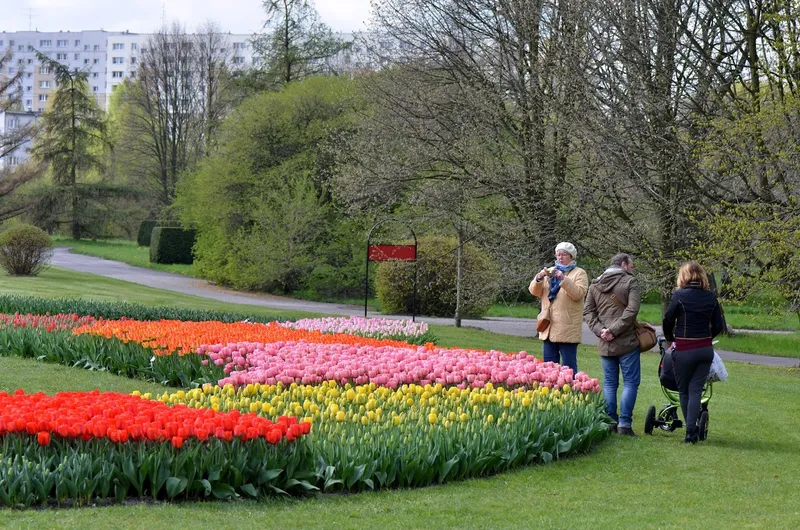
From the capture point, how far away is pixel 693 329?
Result: 28.9 feet

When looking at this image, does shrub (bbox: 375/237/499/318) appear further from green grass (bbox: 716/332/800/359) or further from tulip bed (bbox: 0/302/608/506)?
tulip bed (bbox: 0/302/608/506)

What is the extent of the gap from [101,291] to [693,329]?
21785mm

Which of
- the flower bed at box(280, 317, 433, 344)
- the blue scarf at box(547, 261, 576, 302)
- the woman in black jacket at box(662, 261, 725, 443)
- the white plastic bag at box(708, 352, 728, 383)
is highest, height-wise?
the blue scarf at box(547, 261, 576, 302)

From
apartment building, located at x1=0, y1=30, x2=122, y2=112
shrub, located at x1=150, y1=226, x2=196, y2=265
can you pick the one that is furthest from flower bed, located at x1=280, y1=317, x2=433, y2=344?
apartment building, located at x1=0, y1=30, x2=122, y2=112

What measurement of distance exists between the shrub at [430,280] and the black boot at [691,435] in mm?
17331

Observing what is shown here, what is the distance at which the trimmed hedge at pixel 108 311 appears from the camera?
56.3 feet

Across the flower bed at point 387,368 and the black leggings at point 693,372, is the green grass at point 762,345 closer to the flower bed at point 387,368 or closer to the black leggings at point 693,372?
the flower bed at point 387,368

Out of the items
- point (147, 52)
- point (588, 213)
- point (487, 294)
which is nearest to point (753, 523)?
point (588, 213)

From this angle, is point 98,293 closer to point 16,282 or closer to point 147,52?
point 16,282

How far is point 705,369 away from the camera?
8836 mm

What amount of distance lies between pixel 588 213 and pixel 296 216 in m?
17.5

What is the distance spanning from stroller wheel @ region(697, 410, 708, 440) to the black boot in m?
0.08

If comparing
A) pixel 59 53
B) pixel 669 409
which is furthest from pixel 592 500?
pixel 59 53

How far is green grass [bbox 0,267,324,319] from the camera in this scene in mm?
24031
